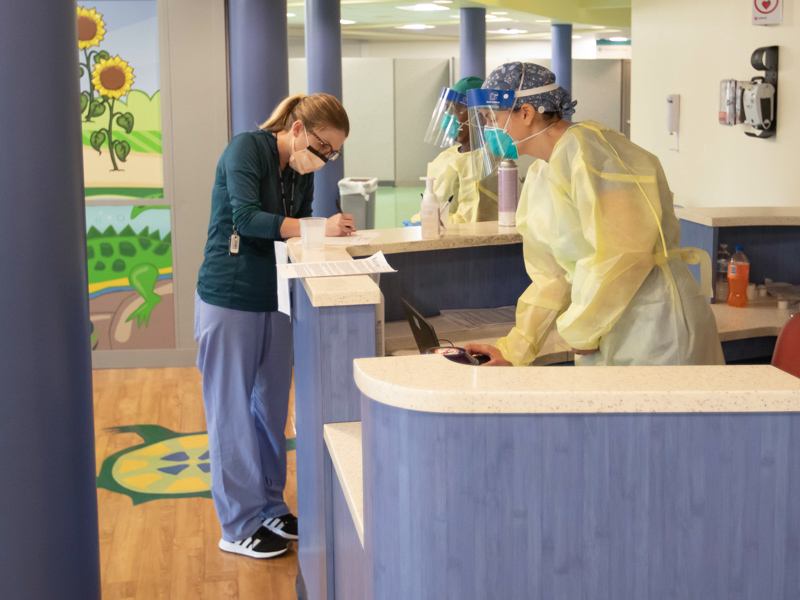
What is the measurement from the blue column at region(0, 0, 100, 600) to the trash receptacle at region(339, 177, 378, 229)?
240 inches

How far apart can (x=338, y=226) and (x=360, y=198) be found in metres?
5.42

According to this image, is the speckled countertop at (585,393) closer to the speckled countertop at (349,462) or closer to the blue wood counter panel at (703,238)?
the speckled countertop at (349,462)

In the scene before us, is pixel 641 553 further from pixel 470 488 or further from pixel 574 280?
pixel 574 280

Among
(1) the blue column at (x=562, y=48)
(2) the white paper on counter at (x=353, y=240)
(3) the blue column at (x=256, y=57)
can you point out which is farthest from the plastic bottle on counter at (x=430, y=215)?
(1) the blue column at (x=562, y=48)

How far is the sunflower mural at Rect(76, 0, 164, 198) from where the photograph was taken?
5.08 metres

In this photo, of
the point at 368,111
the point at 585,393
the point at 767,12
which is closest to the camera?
the point at 585,393

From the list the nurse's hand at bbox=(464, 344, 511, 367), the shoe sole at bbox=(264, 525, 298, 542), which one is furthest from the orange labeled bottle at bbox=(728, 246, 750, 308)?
the shoe sole at bbox=(264, 525, 298, 542)

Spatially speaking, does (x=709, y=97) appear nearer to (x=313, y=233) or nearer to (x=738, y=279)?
(x=738, y=279)

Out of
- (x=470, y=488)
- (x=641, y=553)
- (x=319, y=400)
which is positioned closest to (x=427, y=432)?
(x=470, y=488)

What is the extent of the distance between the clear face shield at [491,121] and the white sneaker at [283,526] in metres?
1.44

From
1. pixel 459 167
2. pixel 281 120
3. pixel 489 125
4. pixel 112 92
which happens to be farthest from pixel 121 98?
pixel 489 125

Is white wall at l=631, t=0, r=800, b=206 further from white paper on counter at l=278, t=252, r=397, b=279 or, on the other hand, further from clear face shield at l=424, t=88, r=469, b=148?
white paper on counter at l=278, t=252, r=397, b=279

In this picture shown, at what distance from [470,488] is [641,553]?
0.25 m

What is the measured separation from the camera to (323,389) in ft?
6.19
